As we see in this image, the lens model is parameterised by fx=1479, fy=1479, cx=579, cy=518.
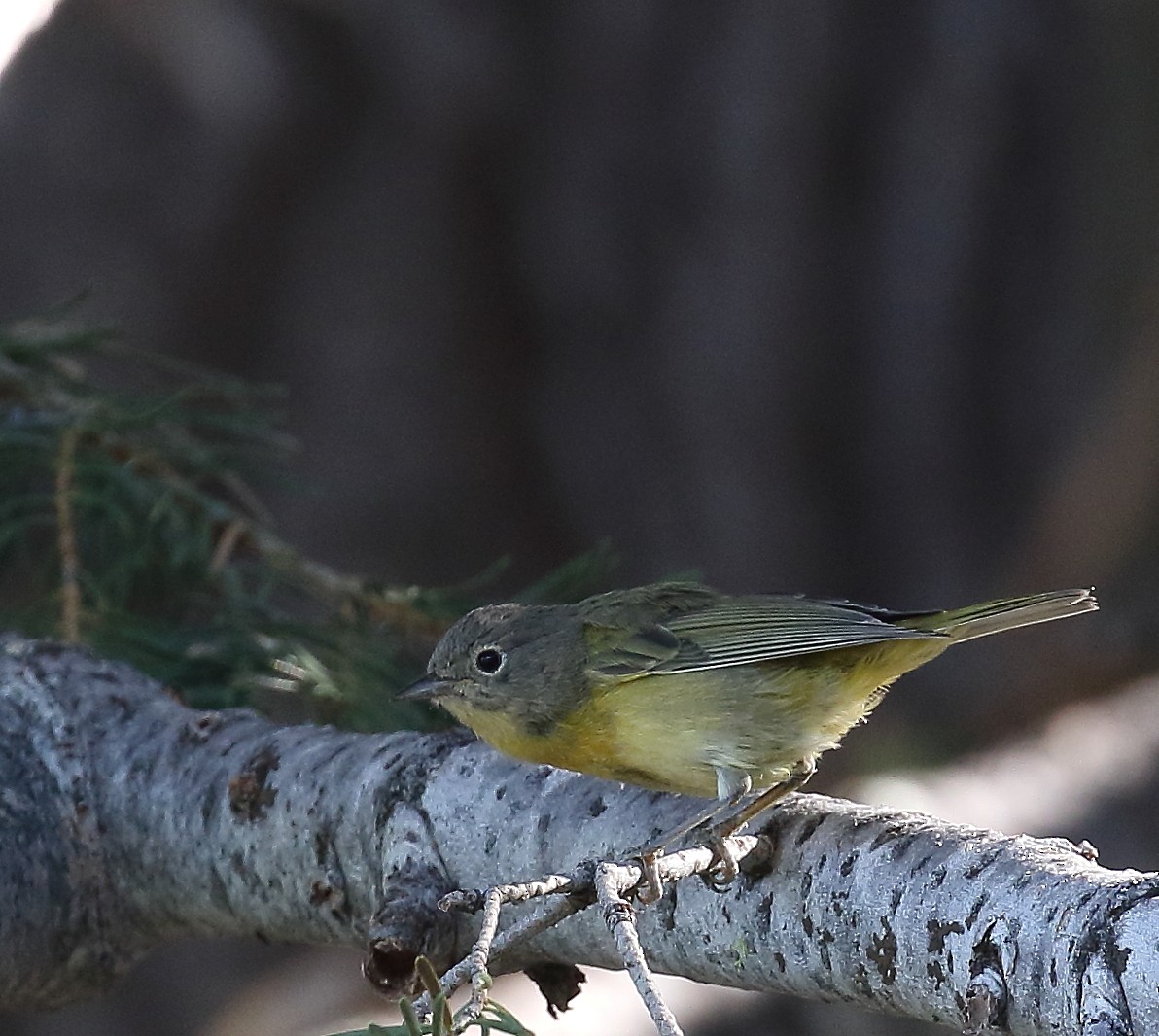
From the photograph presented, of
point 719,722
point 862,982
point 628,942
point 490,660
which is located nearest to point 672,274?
point 490,660

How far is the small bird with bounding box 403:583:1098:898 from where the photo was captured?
8.54 feet

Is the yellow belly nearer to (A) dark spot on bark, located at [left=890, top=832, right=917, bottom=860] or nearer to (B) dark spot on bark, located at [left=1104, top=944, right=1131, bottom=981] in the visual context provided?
(A) dark spot on bark, located at [left=890, top=832, right=917, bottom=860]

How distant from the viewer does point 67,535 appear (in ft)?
10.7

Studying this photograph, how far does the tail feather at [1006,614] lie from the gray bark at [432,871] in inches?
21.9

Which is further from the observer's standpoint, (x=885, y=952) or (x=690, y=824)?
(x=690, y=824)

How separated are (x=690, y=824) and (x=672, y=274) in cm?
506

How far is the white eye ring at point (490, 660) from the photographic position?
294 cm

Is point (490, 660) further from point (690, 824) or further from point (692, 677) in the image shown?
point (690, 824)

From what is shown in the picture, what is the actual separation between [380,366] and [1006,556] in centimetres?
311

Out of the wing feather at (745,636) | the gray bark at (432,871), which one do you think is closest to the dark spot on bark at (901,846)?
the gray bark at (432,871)

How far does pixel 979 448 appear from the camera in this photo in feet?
22.7

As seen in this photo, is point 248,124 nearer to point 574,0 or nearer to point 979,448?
point 574,0

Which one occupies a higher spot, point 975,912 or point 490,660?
point 490,660

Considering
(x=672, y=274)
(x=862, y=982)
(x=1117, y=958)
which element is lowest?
(x=862, y=982)
